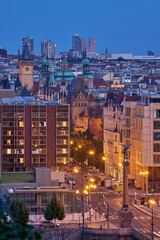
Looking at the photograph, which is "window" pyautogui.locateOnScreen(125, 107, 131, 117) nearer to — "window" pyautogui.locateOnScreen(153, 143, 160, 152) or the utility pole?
"window" pyautogui.locateOnScreen(153, 143, 160, 152)

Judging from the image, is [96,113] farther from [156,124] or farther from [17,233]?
[17,233]

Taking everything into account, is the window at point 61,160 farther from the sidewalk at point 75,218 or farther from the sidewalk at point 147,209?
the sidewalk at point 75,218

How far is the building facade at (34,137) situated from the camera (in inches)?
3201

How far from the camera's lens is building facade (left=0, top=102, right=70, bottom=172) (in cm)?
8131

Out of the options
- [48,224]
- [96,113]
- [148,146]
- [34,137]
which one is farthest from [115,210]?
[96,113]

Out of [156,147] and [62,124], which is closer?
[156,147]

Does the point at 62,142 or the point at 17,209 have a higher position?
the point at 62,142

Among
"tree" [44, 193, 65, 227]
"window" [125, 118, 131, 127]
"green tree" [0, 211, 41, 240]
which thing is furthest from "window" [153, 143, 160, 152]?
"green tree" [0, 211, 41, 240]

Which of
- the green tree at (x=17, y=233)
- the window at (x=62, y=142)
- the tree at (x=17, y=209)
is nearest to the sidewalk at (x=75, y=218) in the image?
the tree at (x=17, y=209)

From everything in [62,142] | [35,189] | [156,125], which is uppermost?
[156,125]

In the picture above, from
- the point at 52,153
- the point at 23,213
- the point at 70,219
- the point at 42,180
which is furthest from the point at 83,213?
the point at 52,153

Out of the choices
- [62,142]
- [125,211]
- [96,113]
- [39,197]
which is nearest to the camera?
[125,211]

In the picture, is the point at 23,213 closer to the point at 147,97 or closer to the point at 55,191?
the point at 55,191

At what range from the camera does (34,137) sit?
82062mm
